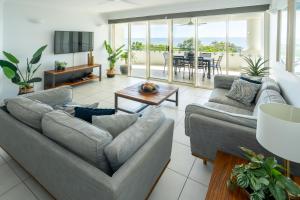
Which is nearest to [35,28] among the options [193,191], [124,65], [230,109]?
[124,65]

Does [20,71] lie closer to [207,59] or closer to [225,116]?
[225,116]

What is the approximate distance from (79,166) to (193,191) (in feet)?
4.14

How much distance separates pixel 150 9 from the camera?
6.29 meters

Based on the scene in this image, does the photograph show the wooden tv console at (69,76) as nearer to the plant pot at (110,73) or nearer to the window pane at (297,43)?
the plant pot at (110,73)

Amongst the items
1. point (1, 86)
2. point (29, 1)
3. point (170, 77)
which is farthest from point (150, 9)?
point (1, 86)

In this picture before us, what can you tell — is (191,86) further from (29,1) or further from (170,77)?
(29,1)

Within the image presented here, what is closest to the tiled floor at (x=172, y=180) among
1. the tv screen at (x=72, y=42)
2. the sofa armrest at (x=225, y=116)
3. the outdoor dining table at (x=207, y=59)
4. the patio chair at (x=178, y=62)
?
the sofa armrest at (x=225, y=116)

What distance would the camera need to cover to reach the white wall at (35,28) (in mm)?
4680

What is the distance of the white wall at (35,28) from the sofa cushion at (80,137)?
170 inches

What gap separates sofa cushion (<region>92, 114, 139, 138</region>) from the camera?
164 centimetres

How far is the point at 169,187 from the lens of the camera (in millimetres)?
2004

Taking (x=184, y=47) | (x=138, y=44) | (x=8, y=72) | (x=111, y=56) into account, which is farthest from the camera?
(x=138, y=44)

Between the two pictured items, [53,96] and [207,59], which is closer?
[53,96]

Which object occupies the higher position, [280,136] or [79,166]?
[280,136]
